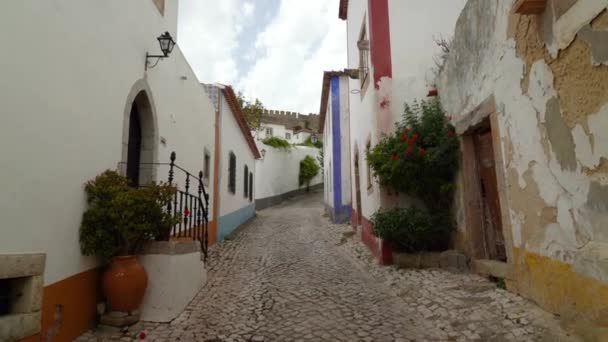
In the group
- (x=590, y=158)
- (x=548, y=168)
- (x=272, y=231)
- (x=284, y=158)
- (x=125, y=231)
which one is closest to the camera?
(x=590, y=158)

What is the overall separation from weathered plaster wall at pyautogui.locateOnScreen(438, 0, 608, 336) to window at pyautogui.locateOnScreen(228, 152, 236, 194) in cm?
876

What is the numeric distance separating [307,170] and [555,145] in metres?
25.8

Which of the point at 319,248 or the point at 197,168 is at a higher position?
the point at 197,168

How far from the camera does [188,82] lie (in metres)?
7.07

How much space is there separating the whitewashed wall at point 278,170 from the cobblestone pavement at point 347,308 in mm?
15181

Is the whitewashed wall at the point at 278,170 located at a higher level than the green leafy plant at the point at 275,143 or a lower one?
lower

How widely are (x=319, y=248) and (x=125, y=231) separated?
527 centimetres

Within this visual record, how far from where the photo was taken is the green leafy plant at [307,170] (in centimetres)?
2855

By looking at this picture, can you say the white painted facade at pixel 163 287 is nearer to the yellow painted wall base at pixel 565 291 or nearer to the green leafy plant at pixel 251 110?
the yellow painted wall base at pixel 565 291

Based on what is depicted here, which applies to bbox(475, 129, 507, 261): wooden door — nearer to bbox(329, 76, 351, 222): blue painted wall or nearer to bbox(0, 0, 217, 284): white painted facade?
bbox(0, 0, 217, 284): white painted facade

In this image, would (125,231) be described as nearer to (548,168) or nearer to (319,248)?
(548,168)

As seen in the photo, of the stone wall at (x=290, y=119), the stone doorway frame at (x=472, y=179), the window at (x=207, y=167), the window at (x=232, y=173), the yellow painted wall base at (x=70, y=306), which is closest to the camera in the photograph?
the yellow painted wall base at (x=70, y=306)

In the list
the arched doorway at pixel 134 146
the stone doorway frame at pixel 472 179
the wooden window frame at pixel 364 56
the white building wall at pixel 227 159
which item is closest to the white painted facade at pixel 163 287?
the arched doorway at pixel 134 146

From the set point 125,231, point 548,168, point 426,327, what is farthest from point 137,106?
point 548,168
